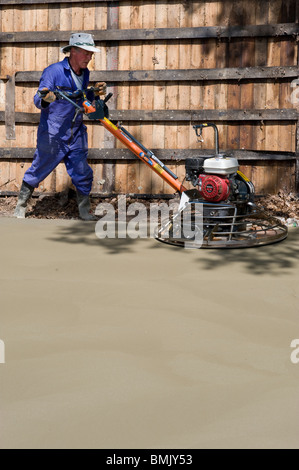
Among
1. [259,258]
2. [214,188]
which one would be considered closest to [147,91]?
[214,188]

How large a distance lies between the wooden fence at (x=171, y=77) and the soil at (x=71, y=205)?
129 millimetres

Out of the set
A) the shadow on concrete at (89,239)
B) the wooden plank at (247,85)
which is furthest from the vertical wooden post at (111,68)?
the shadow on concrete at (89,239)

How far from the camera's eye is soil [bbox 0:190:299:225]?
22.5ft

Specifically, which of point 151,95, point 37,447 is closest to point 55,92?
point 151,95

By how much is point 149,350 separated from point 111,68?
5.27 metres

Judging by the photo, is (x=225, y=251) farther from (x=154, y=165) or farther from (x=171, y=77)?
(x=171, y=77)

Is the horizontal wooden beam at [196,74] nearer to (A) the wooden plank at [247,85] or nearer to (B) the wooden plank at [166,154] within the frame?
(A) the wooden plank at [247,85]

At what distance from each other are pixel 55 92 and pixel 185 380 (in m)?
3.90

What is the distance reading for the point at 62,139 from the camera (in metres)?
6.16

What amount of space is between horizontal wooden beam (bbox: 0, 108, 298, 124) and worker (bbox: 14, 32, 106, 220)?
1.23m

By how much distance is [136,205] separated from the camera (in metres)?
7.32

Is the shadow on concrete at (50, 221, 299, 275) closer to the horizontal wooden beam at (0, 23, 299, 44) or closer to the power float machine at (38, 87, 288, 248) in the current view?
the power float machine at (38, 87, 288, 248)
